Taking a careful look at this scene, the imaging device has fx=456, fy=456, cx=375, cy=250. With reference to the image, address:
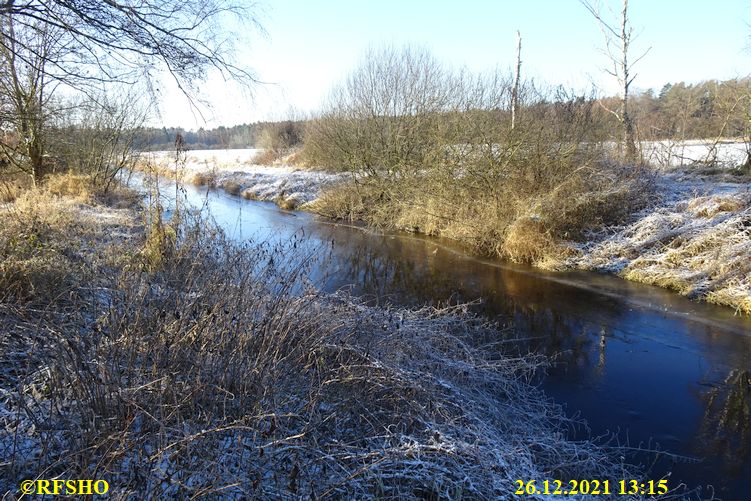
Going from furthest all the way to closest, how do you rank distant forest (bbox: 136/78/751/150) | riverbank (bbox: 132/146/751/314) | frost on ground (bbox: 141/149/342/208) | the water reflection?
frost on ground (bbox: 141/149/342/208), distant forest (bbox: 136/78/751/150), riverbank (bbox: 132/146/751/314), the water reflection

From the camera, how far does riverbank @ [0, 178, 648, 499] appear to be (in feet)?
7.96

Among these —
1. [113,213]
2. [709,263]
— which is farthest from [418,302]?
[113,213]

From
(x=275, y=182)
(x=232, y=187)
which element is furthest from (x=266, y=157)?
(x=275, y=182)

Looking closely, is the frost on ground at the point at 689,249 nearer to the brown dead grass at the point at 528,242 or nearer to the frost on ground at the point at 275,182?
the brown dead grass at the point at 528,242

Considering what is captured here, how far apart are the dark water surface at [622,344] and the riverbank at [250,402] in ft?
2.31

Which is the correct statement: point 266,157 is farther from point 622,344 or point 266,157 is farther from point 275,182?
point 622,344

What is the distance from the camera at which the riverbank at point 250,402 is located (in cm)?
243

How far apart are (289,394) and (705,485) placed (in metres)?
3.43

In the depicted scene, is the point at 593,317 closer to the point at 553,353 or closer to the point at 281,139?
the point at 553,353

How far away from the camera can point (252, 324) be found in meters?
3.63

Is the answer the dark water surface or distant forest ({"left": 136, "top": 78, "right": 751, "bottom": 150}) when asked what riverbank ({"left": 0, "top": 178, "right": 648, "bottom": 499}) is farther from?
distant forest ({"left": 136, "top": 78, "right": 751, "bottom": 150})

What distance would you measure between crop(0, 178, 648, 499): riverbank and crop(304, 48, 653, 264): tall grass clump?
732cm

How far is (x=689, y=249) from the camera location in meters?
9.34

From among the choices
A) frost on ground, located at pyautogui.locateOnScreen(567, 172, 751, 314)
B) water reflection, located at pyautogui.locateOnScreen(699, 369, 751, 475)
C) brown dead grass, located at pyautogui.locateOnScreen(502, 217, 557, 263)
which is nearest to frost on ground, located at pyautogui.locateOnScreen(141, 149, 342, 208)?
brown dead grass, located at pyautogui.locateOnScreen(502, 217, 557, 263)
